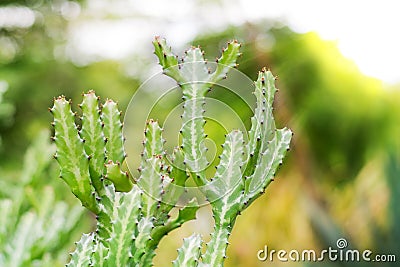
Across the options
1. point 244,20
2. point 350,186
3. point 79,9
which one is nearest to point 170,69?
point 350,186

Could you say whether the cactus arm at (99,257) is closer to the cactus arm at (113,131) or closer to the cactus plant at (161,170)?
the cactus plant at (161,170)

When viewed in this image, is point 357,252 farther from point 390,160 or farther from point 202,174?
point 202,174

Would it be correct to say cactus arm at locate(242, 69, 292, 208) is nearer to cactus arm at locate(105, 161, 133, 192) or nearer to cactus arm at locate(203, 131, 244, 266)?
cactus arm at locate(203, 131, 244, 266)

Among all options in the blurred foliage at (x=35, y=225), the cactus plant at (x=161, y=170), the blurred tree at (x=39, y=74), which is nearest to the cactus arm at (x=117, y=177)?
the cactus plant at (x=161, y=170)

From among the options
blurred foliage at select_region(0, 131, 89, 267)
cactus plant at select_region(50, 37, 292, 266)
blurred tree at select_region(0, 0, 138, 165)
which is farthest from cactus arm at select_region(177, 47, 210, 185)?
blurred tree at select_region(0, 0, 138, 165)

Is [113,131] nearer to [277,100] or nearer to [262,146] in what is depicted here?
[262,146]

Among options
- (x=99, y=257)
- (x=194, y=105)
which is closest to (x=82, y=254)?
(x=99, y=257)

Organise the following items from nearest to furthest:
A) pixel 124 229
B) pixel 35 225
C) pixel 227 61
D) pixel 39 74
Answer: pixel 124 229 → pixel 227 61 → pixel 35 225 → pixel 39 74
